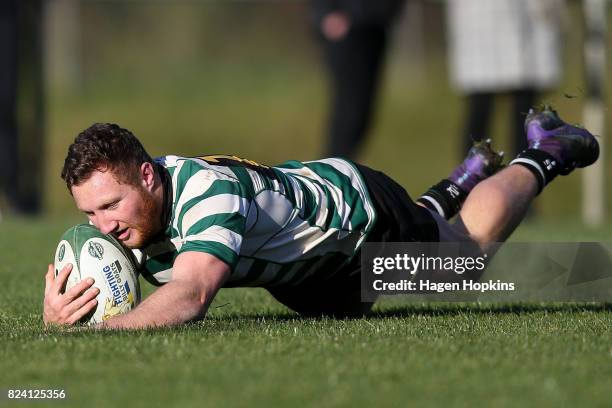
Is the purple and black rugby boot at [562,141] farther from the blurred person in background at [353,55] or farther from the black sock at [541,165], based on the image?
the blurred person in background at [353,55]

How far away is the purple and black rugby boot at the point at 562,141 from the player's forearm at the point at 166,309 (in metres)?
2.14

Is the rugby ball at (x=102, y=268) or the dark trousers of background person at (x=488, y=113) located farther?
the dark trousers of background person at (x=488, y=113)

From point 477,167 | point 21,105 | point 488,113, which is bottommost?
point 21,105

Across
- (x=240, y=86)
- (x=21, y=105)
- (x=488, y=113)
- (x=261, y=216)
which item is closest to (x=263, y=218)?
(x=261, y=216)

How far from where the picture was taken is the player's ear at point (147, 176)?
4254mm

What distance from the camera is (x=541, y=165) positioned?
552 cm

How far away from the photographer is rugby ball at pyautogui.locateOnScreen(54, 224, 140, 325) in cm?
436

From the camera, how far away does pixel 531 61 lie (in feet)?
34.8

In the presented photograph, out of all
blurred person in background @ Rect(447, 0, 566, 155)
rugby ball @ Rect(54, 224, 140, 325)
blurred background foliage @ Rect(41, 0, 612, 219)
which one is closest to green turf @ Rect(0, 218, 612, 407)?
rugby ball @ Rect(54, 224, 140, 325)

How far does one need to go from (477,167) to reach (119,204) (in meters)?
2.14

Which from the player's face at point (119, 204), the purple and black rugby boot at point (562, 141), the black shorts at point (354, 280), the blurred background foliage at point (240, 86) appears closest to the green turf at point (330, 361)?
the black shorts at point (354, 280)

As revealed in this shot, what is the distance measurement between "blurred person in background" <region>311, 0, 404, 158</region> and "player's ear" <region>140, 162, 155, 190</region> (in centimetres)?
578

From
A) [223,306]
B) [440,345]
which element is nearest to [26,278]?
[223,306]

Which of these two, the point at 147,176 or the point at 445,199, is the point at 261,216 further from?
the point at 445,199
